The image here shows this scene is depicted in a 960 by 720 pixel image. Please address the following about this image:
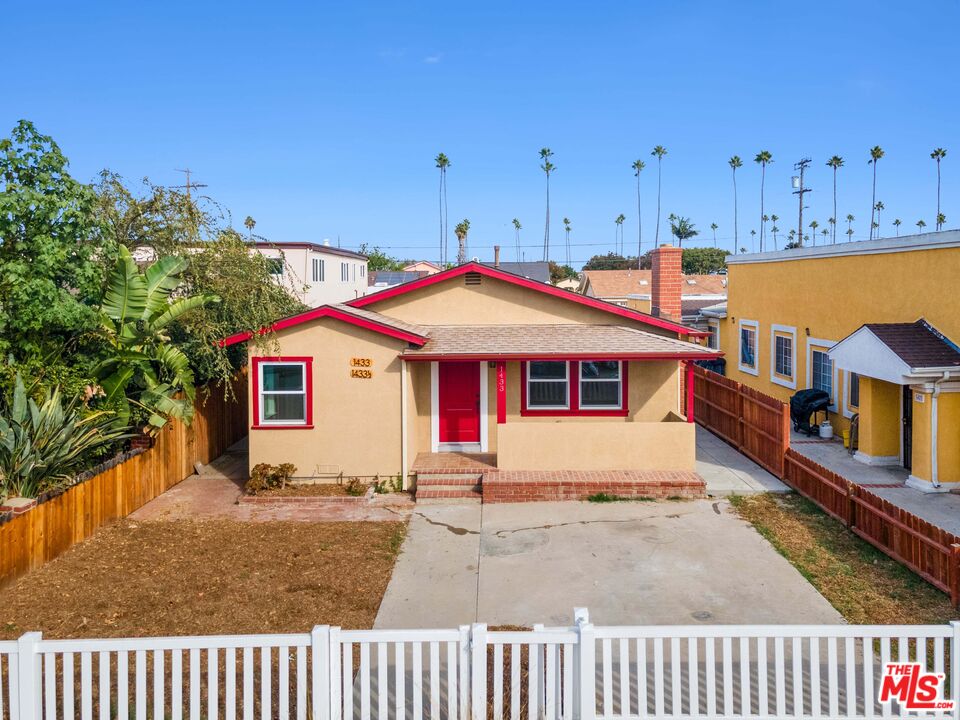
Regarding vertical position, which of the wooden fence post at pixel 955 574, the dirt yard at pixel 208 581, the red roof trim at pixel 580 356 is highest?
the red roof trim at pixel 580 356

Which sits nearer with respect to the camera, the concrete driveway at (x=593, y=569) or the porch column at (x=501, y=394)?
the concrete driveway at (x=593, y=569)

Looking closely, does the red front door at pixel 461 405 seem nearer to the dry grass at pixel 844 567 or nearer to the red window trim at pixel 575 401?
the red window trim at pixel 575 401

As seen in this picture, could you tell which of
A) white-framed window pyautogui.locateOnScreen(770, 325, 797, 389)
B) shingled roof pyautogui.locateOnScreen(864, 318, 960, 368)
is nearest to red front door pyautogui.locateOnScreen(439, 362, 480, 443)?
shingled roof pyautogui.locateOnScreen(864, 318, 960, 368)

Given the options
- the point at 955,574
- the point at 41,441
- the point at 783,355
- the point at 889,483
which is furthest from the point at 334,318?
the point at 783,355

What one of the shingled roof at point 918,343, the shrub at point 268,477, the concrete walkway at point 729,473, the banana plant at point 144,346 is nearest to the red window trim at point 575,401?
the concrete walkway at point 729,473

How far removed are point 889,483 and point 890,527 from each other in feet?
12.5

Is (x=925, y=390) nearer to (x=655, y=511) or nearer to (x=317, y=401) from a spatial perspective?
(x=655, y=511)

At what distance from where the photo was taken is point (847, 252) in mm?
16766

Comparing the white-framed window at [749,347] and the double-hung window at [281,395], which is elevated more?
the white-framed window at [749,347]

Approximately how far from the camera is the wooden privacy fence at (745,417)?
14.6 metres

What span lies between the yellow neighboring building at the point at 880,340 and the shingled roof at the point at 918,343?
0.7 inches

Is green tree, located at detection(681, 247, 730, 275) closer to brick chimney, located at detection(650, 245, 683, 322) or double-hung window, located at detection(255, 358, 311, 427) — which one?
brick chimney, located at detection(650, 245, 683, 322)

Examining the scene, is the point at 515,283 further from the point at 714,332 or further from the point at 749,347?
the point at 714,332

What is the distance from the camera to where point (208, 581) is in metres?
9.73
